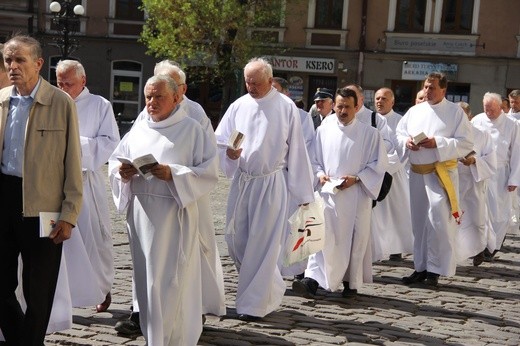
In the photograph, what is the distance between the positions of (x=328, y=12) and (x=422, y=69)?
169 inches

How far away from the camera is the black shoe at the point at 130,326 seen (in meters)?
7.67

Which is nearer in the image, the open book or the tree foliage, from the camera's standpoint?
the open book

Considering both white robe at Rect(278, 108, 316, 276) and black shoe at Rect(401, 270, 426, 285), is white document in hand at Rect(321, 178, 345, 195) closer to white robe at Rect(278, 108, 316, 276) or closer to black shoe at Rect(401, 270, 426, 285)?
white robe at Rect(278, 108, 316, 276)

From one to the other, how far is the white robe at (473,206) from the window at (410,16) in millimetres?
25509

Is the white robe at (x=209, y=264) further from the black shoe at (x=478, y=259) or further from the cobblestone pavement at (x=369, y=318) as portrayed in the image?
the black shoe at (x=478, y=259)

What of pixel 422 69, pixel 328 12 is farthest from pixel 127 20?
pixel 422 69

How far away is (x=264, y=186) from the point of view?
8898mm

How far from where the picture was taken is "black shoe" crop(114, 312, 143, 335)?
767 cm

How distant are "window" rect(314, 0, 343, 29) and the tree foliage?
4560mm

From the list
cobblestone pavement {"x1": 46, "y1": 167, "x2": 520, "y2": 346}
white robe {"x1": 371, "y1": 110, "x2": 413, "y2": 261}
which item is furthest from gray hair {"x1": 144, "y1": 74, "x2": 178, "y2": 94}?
white robe {"x1": 371, "y1": 110, "x2": 413, "y2": 261}

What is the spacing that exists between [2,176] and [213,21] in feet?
88.5

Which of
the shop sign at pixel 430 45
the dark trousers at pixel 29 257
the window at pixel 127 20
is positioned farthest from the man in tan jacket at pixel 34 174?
the window at pixel 127 20

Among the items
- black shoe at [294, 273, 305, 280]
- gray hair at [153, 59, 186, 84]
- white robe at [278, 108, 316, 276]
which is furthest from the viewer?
black shoe at [294, 273, 305, 280]

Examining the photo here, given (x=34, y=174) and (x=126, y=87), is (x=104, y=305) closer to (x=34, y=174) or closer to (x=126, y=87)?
(x=34, y=174)
